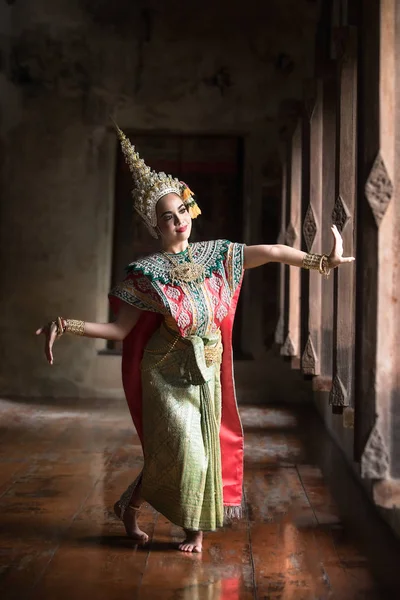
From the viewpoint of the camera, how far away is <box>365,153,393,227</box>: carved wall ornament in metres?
2.66

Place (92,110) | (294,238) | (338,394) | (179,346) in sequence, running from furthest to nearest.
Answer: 1. (92,110)
2. (294,238)
3. (338,394)
4. (179,346)

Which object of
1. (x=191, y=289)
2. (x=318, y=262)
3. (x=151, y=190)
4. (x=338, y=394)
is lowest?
(x=338, y=394)

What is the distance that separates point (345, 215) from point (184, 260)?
3.07ft

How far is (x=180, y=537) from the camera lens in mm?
2951

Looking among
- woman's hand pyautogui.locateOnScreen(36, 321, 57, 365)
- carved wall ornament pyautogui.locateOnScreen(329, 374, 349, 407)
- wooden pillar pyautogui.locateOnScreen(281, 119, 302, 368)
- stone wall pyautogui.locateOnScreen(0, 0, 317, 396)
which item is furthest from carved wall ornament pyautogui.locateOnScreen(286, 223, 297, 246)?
woman's hand pyautogui.locateOnScreen(36, 321, 57, 365)

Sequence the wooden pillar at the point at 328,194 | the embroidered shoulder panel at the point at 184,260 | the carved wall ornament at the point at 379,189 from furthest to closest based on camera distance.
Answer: the wooden pillar at the point at 328,194 → the embroidered shoulder panel at the point at 184,260 → the carved wall ornament at the point at 379,189

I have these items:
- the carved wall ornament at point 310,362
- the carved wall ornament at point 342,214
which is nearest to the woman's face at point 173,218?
the carved wall ornament at point 342,214

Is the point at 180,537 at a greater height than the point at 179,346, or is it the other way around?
the point at 179,346

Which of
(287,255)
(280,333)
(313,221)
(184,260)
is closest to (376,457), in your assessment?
(287,255)

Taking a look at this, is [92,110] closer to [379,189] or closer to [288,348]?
[288,348]

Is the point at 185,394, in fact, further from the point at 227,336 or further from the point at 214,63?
the point at 214,63

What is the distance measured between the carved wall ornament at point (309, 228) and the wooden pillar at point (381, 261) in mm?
1698

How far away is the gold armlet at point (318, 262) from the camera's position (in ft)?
9.01

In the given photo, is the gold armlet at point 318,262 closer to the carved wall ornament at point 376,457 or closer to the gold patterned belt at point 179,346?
the gold patterned belt at point 179,346
